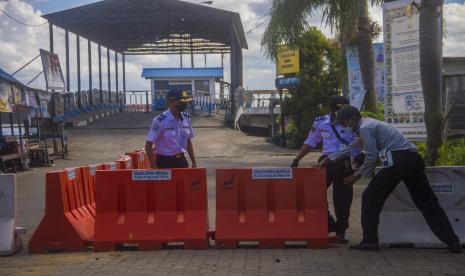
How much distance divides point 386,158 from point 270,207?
4.83 feet

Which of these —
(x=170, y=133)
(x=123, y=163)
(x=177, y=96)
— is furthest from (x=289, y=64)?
(x=170, y=133)

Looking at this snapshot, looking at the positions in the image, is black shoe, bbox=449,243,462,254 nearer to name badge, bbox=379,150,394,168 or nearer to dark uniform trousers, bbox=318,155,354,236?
name badge, bbox=379,150,394,168

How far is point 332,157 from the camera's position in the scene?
7.35m

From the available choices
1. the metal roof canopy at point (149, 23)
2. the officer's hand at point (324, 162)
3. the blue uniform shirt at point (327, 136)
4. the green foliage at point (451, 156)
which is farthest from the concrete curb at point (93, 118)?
the officer's hand at point (324, 162)

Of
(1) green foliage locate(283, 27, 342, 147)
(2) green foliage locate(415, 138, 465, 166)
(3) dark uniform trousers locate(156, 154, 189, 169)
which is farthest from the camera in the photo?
(1) green foliage locate(283, 27, 342, 147)

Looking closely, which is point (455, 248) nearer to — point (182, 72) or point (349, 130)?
point (349, 130)

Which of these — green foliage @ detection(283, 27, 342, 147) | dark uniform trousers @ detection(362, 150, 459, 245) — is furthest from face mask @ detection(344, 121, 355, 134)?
green foliage @ detection(283, 27, 342, 147)

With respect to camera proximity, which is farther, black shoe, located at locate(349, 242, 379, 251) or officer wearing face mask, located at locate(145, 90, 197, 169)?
officer wearing face mask, located at locate(145, 90, 197, 169)

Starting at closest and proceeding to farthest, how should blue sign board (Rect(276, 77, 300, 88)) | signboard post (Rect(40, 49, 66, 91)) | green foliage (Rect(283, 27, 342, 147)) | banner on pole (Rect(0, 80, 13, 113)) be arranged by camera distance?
1. banner on pole (Rect(0, 80, 13, 113))
2. signboard post (Rect(40, 49, 66, 91))
3. green foliage (Rect(283, 27, 342, 147))
4. blue sign board (Rect(276, 77, 300, 88))

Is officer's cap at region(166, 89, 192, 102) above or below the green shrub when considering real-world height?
above

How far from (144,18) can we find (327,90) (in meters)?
12.1

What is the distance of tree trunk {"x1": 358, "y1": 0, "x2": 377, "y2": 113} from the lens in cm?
1508

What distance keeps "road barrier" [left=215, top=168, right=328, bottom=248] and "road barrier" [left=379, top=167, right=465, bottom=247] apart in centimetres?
75

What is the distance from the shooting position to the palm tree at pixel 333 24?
1433 cm
